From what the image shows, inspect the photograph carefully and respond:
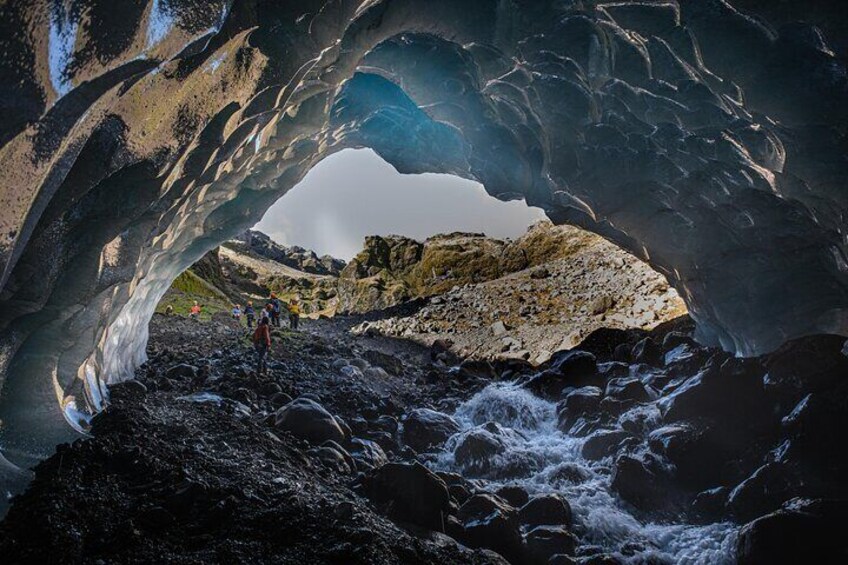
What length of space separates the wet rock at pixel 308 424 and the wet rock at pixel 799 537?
5.14 m

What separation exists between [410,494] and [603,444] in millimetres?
4289

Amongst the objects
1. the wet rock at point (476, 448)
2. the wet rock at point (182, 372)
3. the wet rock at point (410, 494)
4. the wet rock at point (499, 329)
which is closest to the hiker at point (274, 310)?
the wet rock at point (182, 372)

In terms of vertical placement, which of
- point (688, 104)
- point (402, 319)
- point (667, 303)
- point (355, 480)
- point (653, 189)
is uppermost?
point (402, 319)

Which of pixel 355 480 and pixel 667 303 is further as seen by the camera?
pixel 667 303

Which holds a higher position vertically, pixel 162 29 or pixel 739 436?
pixel 162 29

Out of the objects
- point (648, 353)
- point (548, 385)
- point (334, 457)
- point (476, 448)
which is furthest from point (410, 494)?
point (648, 353)

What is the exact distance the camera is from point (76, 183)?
3.76 metres

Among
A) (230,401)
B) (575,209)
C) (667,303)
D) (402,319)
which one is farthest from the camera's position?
(402,319)

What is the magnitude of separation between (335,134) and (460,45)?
4.56 metres

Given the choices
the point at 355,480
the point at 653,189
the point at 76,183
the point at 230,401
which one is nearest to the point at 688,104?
the point at 653,189

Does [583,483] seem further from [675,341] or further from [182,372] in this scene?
[675,341]

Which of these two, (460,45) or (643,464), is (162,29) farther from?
(643,464)

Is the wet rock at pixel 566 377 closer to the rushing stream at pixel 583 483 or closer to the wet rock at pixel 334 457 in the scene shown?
the rushing stream at pixel 583 483

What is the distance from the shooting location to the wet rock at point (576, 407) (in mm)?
9594
